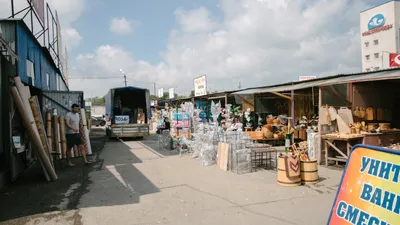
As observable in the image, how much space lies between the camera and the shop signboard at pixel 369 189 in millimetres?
2457

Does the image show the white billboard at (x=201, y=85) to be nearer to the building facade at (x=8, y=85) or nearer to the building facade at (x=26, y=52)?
the building facade at (x=26, y=52)

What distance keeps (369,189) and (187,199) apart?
3.66 m

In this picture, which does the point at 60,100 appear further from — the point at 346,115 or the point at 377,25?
the point at 377,25

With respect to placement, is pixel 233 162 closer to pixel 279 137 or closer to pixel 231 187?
pixel 231 187

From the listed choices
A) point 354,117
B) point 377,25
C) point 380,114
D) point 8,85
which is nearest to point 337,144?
point 354,117

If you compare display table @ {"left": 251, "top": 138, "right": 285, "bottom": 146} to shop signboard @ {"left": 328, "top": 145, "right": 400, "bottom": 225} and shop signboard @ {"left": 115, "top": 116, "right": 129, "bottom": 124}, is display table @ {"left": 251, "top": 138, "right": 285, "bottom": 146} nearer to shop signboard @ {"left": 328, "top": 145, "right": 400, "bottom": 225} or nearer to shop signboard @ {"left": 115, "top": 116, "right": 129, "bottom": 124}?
shop signboard @ {"left": 115, "top": 116, "right": 129, "bottom": 124}

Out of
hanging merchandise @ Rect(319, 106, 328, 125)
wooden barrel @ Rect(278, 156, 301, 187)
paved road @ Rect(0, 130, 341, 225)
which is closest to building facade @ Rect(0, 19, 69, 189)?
paved road @ Rect(0, 130, 341, 225)

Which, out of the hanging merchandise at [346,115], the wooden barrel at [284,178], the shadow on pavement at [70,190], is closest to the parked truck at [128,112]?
the shadow on pavement at [70,190]

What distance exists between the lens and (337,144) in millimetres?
8852

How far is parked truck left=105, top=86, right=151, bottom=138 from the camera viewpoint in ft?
59.6

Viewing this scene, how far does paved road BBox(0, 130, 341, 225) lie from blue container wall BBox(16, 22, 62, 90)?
3.60 m

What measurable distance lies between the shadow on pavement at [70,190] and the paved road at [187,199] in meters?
0.02

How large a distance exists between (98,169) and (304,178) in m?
5.90

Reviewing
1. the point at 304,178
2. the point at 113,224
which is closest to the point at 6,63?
the point at 113,224
